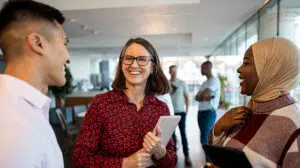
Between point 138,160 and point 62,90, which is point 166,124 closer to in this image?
point 138,160

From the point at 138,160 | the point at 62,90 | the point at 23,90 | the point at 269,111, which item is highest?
the point at 23,90

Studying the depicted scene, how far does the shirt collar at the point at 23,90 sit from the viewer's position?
643mm

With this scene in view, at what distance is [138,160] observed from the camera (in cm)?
106

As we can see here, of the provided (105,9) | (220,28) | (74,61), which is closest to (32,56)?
(105,9)

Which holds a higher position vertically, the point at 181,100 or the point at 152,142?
the point at 152,142

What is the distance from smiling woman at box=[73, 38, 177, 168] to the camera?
1.12 metres

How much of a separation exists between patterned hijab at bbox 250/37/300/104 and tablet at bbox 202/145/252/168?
281 millimetres

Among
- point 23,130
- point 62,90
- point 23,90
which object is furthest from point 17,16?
point 62,90

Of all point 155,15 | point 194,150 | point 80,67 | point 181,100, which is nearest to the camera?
point 181,100

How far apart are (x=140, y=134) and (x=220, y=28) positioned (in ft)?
16.1

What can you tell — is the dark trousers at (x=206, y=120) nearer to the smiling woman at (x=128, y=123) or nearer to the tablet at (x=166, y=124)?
the smiling woman at (x=128, y=123)

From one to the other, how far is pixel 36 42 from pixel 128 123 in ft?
2.15

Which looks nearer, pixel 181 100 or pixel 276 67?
pixel 276 67

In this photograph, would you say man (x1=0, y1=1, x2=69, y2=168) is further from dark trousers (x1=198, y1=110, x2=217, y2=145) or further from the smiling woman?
dark trousers (x1=198, y1=110, x2=217, y2=145)
